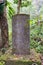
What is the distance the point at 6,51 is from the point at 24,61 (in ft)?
3.79

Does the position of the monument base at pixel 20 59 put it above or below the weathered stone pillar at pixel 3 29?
below

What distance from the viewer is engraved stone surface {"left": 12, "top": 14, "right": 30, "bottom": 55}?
249 inches

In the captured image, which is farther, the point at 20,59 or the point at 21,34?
the point at 21,34

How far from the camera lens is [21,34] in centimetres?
636

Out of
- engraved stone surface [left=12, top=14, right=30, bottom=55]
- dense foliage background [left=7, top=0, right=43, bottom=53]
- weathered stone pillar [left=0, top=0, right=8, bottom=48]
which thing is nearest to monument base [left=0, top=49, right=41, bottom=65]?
engraved stone surface [left=12, top=14, right=30, bottom=55]

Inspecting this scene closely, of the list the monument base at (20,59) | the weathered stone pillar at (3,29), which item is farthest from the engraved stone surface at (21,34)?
the weathered stone pillar at (3,29)

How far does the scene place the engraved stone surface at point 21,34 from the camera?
6.32 metres

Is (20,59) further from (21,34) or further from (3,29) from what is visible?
(3,29)

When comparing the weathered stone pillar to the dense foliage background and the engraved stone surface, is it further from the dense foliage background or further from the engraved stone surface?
the engraved stone surface

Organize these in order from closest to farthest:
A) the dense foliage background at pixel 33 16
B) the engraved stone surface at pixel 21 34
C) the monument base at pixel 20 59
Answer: the monument base at pixel 20 59 < the engraved stone surface at pixel 21 34 < the dense foliage background at pixel 33 16

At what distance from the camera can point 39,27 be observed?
1174 cm

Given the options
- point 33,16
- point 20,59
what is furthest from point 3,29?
point 33,16

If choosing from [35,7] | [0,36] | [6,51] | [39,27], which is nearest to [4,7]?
[0,36]

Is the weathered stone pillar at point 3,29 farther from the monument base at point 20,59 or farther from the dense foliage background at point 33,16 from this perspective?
the monument base at point 20,59
